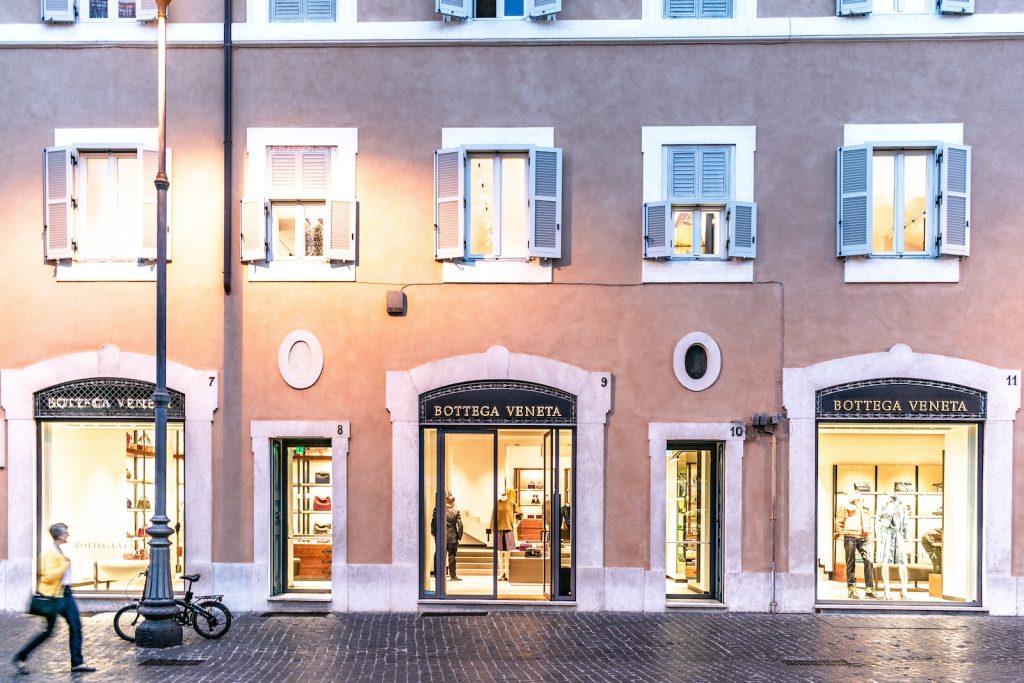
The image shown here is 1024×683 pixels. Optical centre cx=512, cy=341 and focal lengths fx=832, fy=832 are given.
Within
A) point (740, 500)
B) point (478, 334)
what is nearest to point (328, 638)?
point (478, 334)

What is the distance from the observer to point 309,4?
12320mm

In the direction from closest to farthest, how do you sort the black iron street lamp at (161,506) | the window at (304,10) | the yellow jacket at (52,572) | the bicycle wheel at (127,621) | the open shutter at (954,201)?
the yellow jacket at (52,572), the black iron street lamp at (161,506), the bicycle wheel at (127,621), the open shutter at (954,201), the window at (304,10)

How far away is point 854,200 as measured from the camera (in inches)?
471

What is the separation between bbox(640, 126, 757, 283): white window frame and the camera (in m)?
12.1

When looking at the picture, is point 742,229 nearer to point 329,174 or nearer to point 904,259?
point 904,259

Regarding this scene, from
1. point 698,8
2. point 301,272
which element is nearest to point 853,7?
point 698,8

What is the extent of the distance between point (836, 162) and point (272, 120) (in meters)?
8.27

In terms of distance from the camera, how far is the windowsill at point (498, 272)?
12.1m

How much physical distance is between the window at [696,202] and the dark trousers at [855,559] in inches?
185

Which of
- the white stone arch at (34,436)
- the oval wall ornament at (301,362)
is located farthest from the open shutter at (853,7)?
the white stone arch at (34,436)

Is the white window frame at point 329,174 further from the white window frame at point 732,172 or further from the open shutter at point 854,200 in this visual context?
the open shutter at point 854,200

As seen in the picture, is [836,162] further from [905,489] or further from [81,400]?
[81,400]

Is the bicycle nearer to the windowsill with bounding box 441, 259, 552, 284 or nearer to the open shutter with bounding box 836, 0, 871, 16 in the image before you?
the windowsill with bounding box 441, 259, 552, 284

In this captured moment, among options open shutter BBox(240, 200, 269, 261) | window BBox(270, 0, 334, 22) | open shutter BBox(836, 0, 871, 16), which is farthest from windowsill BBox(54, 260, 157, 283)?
open shutter BBox(836, 0, 871, 16)
